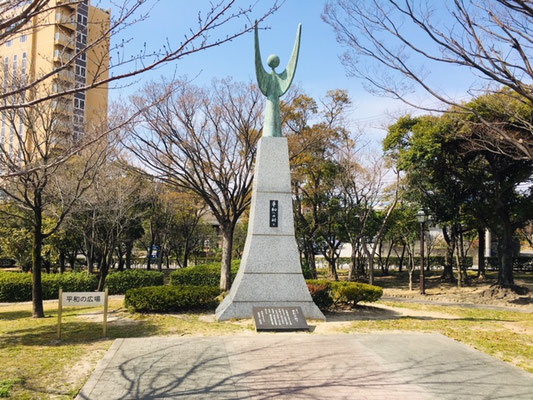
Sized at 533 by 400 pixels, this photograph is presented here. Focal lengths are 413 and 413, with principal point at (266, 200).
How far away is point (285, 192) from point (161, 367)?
563 centimetres

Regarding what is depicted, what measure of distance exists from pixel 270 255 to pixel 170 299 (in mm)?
2971

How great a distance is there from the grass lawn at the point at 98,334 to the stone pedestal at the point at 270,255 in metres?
0.63

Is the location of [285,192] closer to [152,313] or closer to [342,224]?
[152,313]

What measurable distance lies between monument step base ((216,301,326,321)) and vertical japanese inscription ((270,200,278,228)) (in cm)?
195

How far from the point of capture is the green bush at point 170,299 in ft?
35.8

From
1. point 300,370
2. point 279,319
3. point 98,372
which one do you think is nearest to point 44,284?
point 279,319

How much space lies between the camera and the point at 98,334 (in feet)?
28.8

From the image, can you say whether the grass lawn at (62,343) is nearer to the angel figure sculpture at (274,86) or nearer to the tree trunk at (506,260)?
the angel figure sculpture at (274,86)

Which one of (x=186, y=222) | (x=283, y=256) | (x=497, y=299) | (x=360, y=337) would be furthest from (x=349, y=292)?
(x=186, y=222)

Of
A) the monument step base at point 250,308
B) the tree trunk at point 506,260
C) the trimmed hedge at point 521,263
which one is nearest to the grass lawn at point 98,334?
the monument step base at point 250,308

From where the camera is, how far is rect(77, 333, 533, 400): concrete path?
17.6ft

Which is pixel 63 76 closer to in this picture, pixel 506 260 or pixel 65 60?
pixel 65 60

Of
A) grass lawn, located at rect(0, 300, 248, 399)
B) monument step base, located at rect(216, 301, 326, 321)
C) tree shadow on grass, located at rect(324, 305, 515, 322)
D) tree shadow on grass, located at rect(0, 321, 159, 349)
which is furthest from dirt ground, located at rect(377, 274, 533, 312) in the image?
tree shadow on grass, located at rect(0, 321, 159, 349)

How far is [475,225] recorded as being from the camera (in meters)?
21.5
